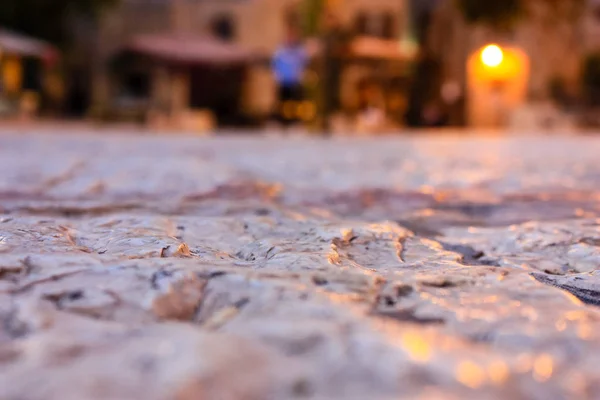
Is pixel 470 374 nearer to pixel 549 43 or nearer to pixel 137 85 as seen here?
pixel 549 43

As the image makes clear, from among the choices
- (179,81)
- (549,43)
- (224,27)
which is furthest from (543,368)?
(224,27)

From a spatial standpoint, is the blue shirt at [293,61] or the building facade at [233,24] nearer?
the blue shirt at [293,61]

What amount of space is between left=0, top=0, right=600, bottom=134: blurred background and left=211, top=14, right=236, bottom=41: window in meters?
0.03

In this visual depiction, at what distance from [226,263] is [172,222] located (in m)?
0.39

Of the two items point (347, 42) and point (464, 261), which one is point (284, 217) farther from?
point (347, 42)

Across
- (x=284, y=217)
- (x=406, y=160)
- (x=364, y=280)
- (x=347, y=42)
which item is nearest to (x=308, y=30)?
(x=347, y=42)

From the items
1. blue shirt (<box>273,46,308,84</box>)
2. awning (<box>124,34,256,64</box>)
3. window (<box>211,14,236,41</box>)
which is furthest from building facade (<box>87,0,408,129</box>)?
blue shirt (<box>273,46,308,84</box>)

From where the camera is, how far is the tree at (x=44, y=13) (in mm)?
16438

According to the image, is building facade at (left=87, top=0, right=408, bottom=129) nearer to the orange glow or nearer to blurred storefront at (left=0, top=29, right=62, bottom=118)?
blurred storefront at (left=0, top=29, right=62, bottom=118)

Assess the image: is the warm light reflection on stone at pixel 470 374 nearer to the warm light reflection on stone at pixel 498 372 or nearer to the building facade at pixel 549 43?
the warm light reflection on stone at pixel 498 372

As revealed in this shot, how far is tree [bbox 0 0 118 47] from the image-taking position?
1644cm

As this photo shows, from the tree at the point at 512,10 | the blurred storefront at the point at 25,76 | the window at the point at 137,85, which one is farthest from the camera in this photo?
the window at the point at 137,85

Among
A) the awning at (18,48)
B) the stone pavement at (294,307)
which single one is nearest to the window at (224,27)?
the awning at (18,48)

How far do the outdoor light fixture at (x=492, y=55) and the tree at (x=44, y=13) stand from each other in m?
10.6
